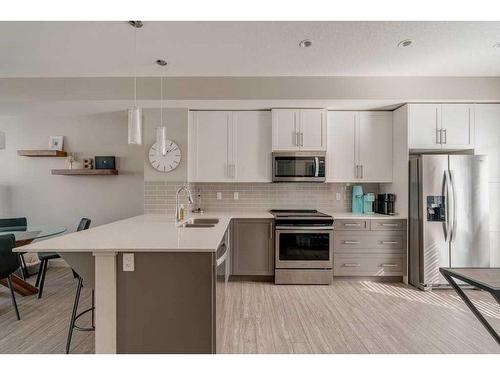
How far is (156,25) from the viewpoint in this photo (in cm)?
218

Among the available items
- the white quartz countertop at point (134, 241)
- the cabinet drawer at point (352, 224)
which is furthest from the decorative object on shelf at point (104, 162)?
the cabinet drawer at point (352, 224)

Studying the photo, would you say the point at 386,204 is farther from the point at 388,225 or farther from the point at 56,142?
the point at 56,142

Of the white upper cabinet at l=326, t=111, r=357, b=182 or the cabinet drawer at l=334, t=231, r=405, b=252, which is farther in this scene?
the white upper cabinet at l=326, t=111, r=357, b=182

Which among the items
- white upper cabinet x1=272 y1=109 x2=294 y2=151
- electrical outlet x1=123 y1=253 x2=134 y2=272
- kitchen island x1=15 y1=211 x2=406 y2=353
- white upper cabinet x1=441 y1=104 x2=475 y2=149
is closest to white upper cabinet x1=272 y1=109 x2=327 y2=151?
white upper cabinet x1=272 y1=109 x2=294 y2=151

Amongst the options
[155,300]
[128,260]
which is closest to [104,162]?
[128,260]

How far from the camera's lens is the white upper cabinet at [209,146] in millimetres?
3688

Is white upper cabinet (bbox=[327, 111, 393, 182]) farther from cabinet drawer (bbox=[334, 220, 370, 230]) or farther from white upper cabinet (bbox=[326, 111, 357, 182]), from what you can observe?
cabinet drawer (bbox=[334, 220, 370, 230])

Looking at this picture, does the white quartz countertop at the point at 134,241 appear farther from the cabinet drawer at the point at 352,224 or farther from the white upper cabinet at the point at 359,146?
the white upper cabinet at the point at 359,146

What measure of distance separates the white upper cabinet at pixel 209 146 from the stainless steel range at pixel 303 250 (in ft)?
3.62

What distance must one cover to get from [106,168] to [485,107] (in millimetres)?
5324

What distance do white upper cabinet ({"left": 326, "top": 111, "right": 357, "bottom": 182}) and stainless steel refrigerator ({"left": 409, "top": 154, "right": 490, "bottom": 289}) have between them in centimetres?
87

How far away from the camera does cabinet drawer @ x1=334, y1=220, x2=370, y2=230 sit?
11.2ft

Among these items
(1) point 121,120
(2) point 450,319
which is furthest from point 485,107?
(1) point 121,120

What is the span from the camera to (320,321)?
2.44 meters
